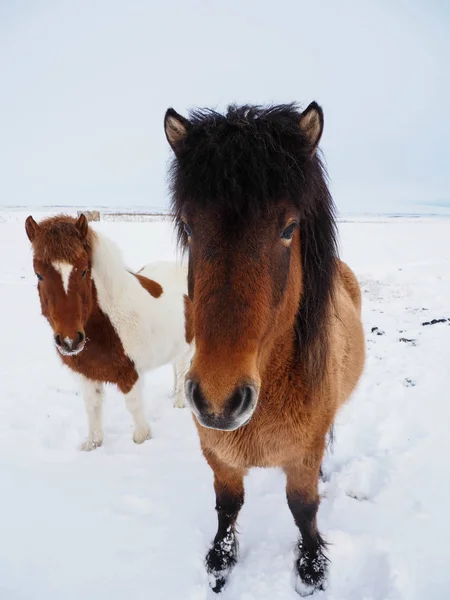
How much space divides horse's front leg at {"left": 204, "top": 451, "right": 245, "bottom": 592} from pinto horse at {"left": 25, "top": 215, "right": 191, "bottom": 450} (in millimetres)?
1625

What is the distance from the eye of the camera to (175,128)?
5.26ft

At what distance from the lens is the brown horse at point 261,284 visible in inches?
51.1

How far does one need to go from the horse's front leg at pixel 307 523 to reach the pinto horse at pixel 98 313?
207cm

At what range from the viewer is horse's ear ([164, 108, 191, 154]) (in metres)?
1.57

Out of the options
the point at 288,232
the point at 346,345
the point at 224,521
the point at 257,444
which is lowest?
the point at 224,521

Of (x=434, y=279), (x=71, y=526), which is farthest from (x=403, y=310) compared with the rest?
(x=71, y=526)

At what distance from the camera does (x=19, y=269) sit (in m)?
11.1

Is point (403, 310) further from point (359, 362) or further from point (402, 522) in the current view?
point (402, 522)

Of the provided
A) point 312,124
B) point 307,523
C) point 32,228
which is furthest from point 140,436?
point 312,124

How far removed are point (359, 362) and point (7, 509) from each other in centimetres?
329

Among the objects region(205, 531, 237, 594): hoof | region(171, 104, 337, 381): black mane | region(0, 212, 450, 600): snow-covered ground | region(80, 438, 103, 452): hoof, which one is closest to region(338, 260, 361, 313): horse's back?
region(0, 212, 450, 600): snow-covered ground

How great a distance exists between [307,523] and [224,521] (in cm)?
58

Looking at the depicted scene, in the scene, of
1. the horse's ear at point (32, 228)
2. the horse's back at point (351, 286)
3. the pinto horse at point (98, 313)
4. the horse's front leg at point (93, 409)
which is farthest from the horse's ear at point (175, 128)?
the horse's front leg at point (93, 409)

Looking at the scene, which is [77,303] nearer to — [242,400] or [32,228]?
[32,228]
